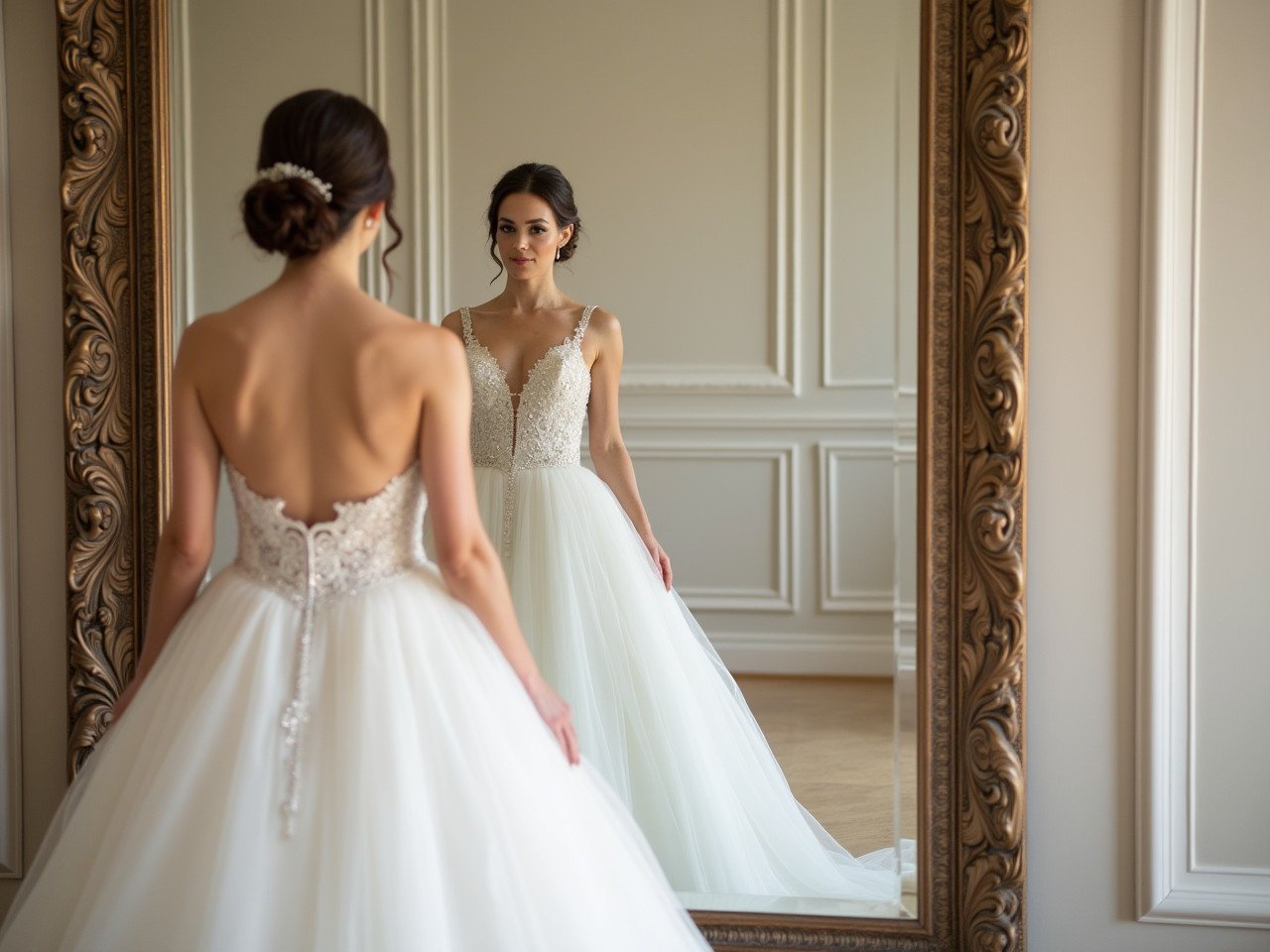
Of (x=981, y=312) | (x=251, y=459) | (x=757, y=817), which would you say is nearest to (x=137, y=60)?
(x=251, y=459)

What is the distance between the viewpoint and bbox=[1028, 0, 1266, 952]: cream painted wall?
1.97m

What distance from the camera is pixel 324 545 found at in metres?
1.53

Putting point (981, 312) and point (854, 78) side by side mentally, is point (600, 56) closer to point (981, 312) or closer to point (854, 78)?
point (854, 78)

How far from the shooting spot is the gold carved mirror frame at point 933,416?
1936mm

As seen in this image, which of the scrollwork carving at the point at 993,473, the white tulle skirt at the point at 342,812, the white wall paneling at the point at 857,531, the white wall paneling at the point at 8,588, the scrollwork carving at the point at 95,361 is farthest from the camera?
the white wall paneling at the point at 8,588

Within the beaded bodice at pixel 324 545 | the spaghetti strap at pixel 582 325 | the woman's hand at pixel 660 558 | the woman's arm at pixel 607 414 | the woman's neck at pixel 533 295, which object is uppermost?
the woman's neck at pixel 533 295

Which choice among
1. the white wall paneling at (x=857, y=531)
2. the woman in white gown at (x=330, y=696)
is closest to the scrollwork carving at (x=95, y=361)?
the woman in white gown at (x=330, y=696)

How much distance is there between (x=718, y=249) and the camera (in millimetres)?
2045

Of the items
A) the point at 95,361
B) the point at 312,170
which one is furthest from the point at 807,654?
the point at 95,361

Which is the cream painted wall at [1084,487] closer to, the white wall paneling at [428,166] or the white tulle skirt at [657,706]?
the white tulle skirt at [657,706]

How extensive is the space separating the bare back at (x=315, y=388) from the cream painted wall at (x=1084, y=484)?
1.11m

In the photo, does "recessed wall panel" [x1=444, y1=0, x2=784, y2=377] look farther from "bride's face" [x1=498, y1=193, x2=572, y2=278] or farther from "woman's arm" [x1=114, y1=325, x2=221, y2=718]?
"woman's arm" [x1=114, y1=325, x2=221, y2=718]

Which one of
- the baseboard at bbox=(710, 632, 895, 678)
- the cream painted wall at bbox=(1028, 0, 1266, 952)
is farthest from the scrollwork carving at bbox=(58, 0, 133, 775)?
the cream painted wall at bbox=(1028, 0, 1266, 952)

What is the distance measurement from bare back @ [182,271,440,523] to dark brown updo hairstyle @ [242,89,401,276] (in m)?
0.07
